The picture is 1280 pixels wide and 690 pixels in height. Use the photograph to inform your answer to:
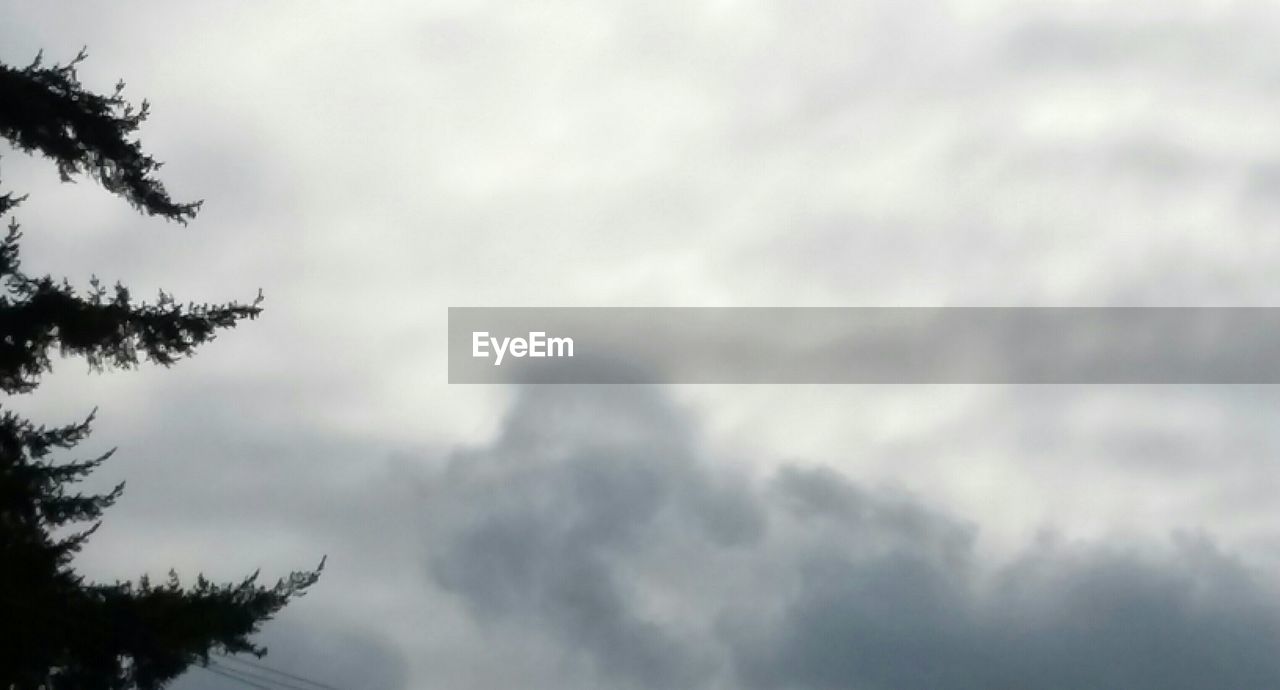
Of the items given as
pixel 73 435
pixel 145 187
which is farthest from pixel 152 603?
pixel 73 435

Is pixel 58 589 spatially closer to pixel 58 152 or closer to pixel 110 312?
pixel 110 312

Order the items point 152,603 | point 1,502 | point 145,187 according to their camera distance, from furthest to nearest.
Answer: point 145,187 < point 152,603 < point 1,502

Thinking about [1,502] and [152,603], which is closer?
[1,502]

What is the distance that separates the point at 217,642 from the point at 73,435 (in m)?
7.59

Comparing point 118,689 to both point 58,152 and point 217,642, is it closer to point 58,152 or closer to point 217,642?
Result: point 217,642

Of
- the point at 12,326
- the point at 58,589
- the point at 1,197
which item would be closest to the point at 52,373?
the point at 12,326

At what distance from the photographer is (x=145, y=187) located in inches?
687

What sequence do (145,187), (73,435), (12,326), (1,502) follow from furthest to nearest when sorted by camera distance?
1. (73,435)
2. (145,187)
3. (12,326)
4. (1,502)

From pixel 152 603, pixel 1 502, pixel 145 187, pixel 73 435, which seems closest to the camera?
pixel 1 502

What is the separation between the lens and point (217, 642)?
1423 centimetres

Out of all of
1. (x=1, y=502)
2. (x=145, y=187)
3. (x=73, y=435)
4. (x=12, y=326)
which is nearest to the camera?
(x=1, y=502)

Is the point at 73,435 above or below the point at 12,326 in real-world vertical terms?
above

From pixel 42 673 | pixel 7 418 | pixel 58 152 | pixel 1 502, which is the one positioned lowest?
pixel 42 673

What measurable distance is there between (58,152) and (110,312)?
2640 mm
